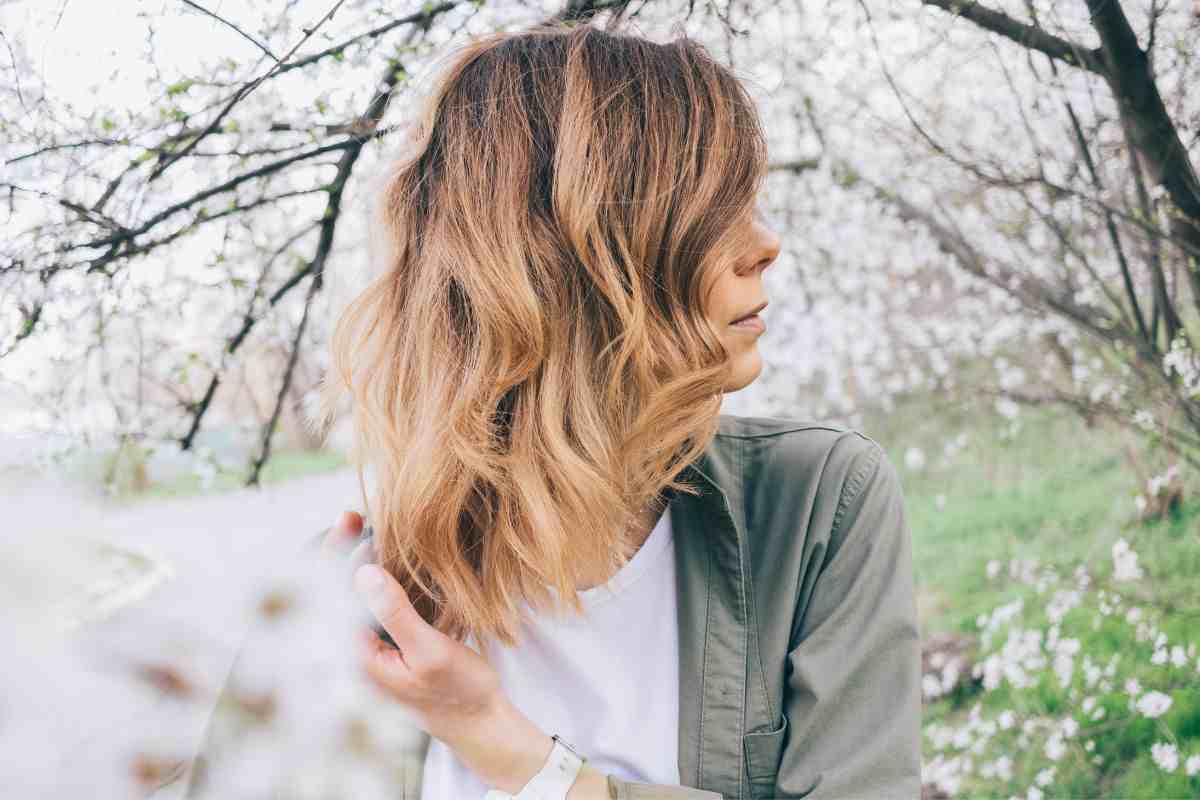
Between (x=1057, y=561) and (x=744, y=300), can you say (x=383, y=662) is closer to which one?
(x=744, y=300)

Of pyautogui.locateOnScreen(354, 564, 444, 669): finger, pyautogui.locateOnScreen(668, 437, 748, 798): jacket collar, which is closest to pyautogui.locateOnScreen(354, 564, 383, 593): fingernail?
pyautogui.locateOnScreen(354, 564, 444, 669): finger

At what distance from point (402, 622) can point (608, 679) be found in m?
0.33

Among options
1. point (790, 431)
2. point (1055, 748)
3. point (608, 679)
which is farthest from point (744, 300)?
point (1055, 748)

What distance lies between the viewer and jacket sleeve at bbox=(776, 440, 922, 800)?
1.05 metres

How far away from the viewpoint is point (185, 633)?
1036 mm

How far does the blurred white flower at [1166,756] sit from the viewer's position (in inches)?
84.0

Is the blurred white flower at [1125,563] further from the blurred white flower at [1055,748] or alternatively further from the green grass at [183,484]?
the green grass at [183,484]

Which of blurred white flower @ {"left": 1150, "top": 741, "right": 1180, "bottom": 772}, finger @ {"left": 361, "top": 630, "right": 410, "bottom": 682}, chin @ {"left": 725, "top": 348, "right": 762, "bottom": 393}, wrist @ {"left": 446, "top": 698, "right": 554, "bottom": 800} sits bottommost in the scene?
blurred white flower @ {"left": 1150, "top": 741, "right": 1180, "bottom": 772}

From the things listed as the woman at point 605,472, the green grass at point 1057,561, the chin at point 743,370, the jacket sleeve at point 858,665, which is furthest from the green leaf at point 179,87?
the green grass at point 1057,561

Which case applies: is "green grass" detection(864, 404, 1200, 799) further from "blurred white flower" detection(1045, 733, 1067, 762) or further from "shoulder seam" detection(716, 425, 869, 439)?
"shoulder seam" detection(716, 425, 869, 439)

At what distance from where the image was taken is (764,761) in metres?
1.14

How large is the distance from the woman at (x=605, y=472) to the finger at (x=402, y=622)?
0.16 feet

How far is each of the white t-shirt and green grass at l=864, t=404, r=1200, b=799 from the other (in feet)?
5.70

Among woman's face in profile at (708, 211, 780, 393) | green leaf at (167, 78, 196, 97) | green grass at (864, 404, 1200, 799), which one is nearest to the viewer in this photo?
woman's face in profile at (708, 211, 780, 393)
